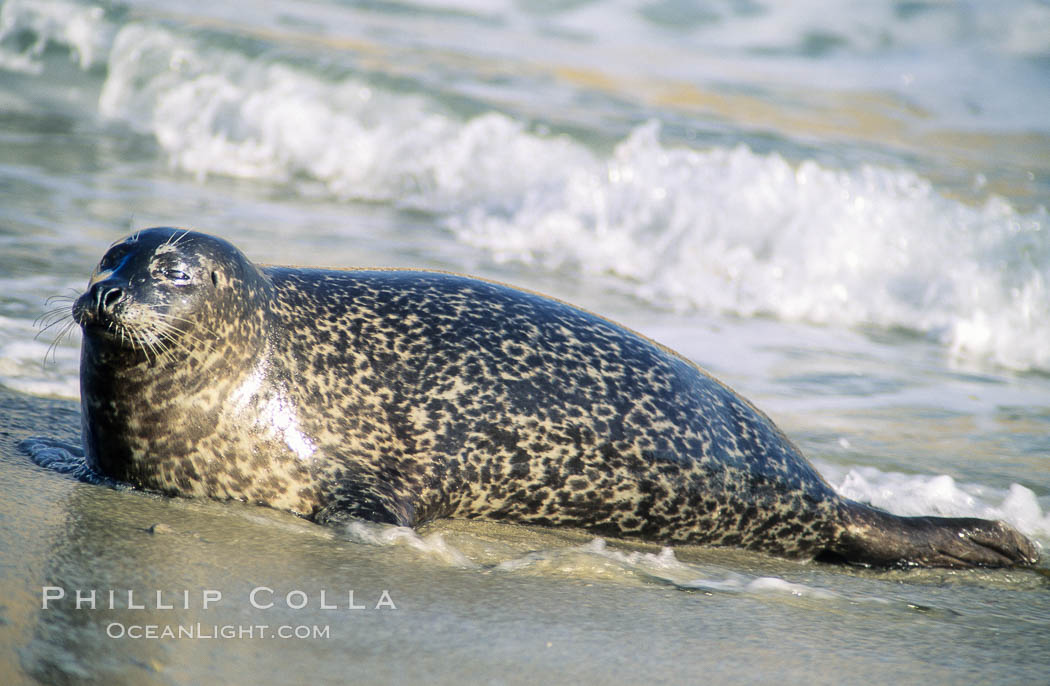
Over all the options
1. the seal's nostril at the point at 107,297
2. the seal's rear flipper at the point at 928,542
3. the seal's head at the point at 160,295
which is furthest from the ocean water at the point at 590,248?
the seal's nostril at the point at 107,297

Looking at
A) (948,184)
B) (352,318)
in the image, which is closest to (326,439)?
(352,318)

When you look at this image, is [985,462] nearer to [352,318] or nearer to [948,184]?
[352,318]

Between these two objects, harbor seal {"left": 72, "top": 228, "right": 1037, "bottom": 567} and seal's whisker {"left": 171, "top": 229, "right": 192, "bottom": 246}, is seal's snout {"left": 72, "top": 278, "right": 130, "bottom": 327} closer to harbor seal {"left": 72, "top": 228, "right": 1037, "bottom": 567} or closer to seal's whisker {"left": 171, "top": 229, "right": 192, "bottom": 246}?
harbor seal {"left": 72, "top": 228, "right": 1037, "bottom": 567}

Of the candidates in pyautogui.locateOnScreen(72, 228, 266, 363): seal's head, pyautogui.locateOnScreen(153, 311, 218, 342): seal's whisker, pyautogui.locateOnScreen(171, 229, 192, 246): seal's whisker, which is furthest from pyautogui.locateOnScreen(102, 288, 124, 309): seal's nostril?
pyautogui.locateOnScreen(171, 229, 192, 246): seal's whisker

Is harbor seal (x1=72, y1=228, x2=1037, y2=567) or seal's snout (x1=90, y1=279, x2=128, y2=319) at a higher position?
seal's snout (x1=90, y1=279, x2=128, y2=319)

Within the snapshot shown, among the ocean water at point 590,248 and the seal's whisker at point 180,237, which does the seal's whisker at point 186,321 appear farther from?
the ocean water at point 590,248

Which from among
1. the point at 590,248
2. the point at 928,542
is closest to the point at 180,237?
the point at 928,542

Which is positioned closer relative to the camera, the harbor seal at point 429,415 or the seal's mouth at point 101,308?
the seal's mouth at point 101,308

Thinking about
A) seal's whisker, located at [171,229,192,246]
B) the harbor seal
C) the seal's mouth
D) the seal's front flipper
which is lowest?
the seal's front flipper

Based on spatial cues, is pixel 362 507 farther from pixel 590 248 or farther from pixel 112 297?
pixel 590 248

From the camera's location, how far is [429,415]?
11.6ft

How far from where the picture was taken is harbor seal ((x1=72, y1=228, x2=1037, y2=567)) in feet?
10.7

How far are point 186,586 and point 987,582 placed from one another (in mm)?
2659

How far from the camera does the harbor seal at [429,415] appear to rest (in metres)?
3.25
